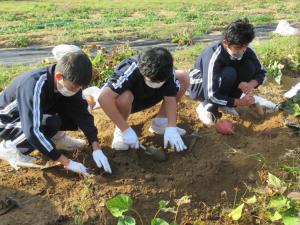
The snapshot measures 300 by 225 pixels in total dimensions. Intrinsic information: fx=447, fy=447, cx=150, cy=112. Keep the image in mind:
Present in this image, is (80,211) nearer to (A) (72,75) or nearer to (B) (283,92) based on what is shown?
(A) (72,75)

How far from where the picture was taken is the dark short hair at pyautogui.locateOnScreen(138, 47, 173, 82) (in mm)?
2926

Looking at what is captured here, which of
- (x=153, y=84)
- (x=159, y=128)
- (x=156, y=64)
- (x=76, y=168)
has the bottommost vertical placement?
(x=159, y=128)

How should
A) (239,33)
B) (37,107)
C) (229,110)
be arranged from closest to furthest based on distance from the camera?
(37,107) < (239,33) < (229,110)

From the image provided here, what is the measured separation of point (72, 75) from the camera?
2635mm

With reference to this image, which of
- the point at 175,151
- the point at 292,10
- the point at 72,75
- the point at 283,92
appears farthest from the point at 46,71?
the point at 292,10

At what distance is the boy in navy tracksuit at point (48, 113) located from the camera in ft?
8.80

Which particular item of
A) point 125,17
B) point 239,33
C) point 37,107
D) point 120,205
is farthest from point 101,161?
point 125,17

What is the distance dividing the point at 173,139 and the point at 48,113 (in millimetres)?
914

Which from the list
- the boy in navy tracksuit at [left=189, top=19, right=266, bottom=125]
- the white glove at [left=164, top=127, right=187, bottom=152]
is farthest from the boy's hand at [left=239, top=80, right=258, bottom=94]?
the white glove at [left=164, top=127, right=187, bottom=152]

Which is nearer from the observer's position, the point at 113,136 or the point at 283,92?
the point at 113,136

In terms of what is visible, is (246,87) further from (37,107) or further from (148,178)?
(37,107)

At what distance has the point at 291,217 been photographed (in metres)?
2.43

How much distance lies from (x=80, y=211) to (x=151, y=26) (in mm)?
9266

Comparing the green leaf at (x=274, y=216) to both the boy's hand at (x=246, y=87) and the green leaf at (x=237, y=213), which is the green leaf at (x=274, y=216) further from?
the boy's hand at (x=246, y=87)
